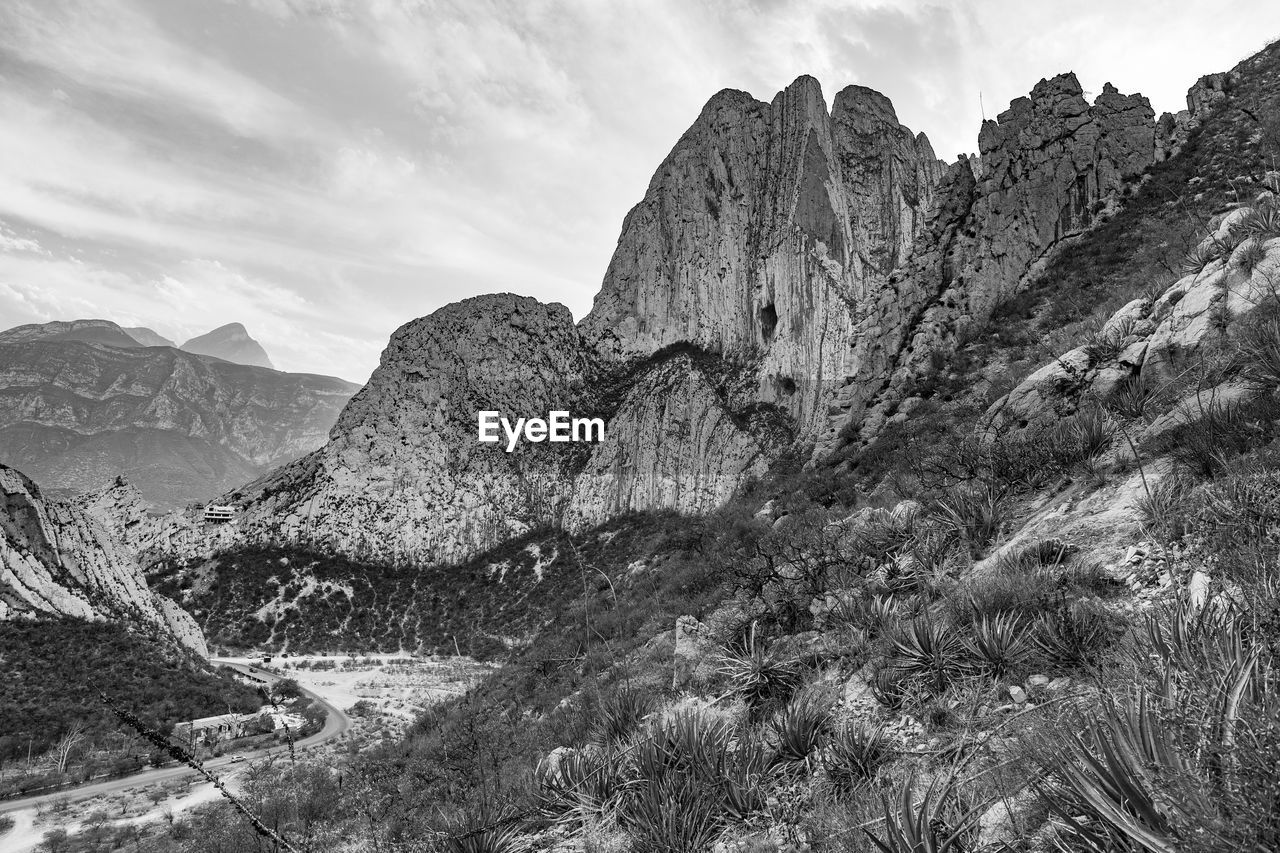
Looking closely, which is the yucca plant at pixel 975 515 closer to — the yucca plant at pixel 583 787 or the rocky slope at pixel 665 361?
the yucca plant at pixel 583 787

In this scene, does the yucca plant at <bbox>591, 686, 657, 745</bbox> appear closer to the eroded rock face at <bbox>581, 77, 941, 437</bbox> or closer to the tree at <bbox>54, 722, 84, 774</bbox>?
the tree at <bbox>54, 722, 84, 774</bbox>

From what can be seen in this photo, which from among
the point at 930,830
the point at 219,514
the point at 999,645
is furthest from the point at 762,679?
the point at 219,514

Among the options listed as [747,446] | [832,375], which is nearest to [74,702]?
[747,446]

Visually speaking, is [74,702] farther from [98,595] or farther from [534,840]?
[534,840]

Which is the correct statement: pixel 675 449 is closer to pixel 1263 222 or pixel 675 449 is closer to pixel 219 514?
pixel 219 514

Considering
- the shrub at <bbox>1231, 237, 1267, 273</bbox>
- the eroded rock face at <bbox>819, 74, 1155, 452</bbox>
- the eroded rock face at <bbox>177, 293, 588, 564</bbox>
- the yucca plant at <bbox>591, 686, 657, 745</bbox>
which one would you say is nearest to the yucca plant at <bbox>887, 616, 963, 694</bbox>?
the yucca plant at <bbox>591, 686, 657, 745</bbox>
